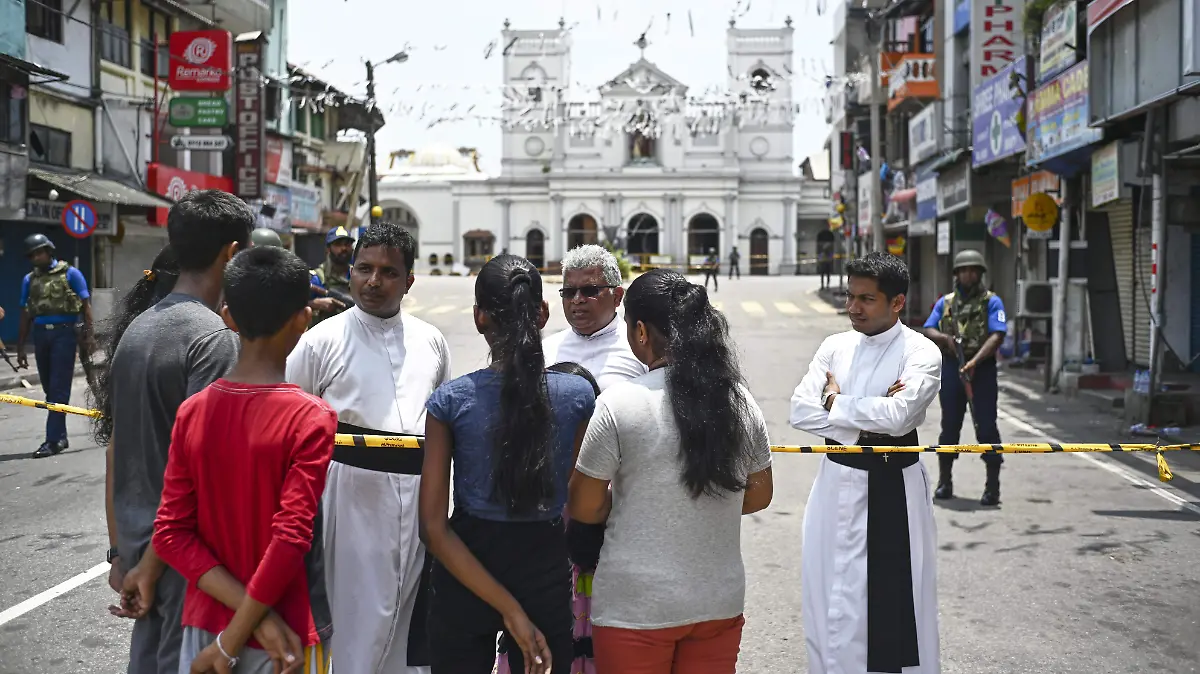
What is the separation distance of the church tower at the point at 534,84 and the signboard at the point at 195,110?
1468 inches

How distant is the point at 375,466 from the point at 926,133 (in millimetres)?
23225

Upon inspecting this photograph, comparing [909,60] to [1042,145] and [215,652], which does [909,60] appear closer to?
[1042,145]

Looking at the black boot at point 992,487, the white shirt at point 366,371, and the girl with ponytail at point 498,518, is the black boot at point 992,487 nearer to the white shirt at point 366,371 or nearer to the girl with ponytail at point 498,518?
the white shirt at point 366,371

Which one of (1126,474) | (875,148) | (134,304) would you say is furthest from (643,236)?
(134,304)

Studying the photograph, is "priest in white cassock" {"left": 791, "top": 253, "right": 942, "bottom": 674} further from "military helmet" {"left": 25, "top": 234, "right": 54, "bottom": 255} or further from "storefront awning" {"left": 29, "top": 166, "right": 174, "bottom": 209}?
"storefront awning" {"left": 29, "top": 166, "right": 174, "bottom": 209}

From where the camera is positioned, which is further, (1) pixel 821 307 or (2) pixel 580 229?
(2) pixel 580 229

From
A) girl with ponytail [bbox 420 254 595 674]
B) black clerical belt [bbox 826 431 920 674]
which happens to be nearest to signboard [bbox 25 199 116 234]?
black clerical belt [bbox 826 431 920 674]

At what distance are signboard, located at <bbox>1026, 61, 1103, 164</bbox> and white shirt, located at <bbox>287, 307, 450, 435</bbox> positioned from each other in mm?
11575

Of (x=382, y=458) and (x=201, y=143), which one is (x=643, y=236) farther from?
(x=382, y=458)

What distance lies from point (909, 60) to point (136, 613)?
24981 millimetres

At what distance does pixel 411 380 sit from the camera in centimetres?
401

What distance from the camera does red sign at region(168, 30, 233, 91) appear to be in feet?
79.0

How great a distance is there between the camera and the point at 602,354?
4.53 m

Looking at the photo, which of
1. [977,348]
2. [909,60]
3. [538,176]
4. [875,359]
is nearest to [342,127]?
[909,60]
